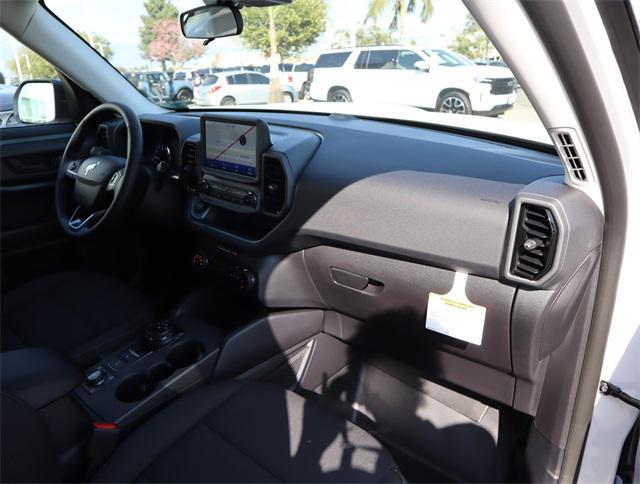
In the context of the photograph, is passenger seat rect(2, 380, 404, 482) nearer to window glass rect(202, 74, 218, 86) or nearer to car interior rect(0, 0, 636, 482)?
car interior rect(0, 0, 636, 482)

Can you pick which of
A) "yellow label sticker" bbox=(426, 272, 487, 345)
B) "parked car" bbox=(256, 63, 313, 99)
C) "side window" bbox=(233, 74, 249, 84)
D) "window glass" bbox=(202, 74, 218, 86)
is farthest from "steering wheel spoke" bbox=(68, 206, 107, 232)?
"side window" bbox=(233, 74, 249, 84)

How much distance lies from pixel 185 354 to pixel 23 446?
32.1 inches

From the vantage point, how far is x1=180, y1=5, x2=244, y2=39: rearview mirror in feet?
6.51

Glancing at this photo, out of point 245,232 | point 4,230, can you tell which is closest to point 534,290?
point 245,232

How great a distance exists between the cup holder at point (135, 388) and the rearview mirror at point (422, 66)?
7.23 feet

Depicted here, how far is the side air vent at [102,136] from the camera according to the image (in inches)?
91.1

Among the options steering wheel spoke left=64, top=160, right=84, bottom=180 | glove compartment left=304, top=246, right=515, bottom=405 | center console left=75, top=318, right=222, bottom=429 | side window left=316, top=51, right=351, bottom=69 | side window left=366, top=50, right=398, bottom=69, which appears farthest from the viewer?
side window left=316, top=51, right=351, bottom=69

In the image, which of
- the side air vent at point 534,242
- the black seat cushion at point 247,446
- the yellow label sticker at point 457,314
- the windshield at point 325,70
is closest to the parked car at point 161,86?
the windshield at point 325,70

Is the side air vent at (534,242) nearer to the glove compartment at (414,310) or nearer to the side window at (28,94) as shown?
the glove compartment at (414,310)

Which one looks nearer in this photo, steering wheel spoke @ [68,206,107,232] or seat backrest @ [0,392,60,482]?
seat backrest @ [0,392,60,482]

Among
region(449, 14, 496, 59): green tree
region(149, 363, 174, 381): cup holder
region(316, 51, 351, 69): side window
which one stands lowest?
region(149, 363, 174, 381): cup holder

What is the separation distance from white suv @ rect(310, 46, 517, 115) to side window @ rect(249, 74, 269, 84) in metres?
0.73

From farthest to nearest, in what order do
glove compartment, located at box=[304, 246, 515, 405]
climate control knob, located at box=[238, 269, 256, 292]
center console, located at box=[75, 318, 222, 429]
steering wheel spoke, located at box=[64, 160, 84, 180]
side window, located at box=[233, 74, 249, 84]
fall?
side window, located at box=[233, 74, 249, 84] → steering wheel spoke, located at box=[64, 160, 84, 180] → climate control knob, located at box=[238, 269, 256, 292] → center console, located at box=[75, 318, 222, 429] → glove compartment, located at box=[304, 246, 515, 405]

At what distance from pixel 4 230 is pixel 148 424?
1531 millimetres
